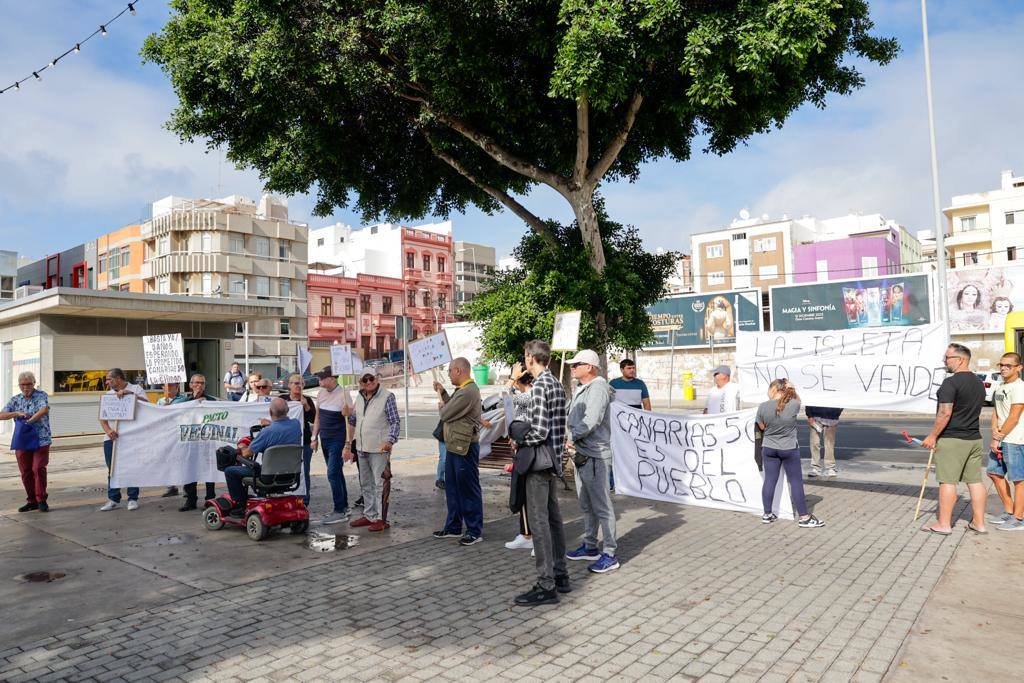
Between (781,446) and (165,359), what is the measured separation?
392 inches

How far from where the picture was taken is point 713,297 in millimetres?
42375

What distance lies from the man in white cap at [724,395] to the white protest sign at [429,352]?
15.6ft

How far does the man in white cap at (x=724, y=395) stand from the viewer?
954cm

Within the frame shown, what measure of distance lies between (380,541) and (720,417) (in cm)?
451

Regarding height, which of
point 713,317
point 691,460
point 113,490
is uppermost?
point 713,317

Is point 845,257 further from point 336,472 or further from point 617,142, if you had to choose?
point 336,472

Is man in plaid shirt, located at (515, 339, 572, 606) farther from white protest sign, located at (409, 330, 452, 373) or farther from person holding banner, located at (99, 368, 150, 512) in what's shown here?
person holding banner, located at (99, 368, 150, 512)

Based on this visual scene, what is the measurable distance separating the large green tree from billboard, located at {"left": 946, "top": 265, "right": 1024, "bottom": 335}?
29218 millimetres

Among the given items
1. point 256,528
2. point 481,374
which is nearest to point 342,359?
point 256,528

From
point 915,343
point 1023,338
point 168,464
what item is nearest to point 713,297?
point 1023,338

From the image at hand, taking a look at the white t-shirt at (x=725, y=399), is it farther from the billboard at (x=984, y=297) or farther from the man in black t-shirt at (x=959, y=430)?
the billboard at (x=984, y=297)

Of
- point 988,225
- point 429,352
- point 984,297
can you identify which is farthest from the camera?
point 988,225

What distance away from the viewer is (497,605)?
536 centimetres

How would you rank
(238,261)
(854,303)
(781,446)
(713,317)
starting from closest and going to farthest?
(781,446), (854,303), (713,317), (238,261)
